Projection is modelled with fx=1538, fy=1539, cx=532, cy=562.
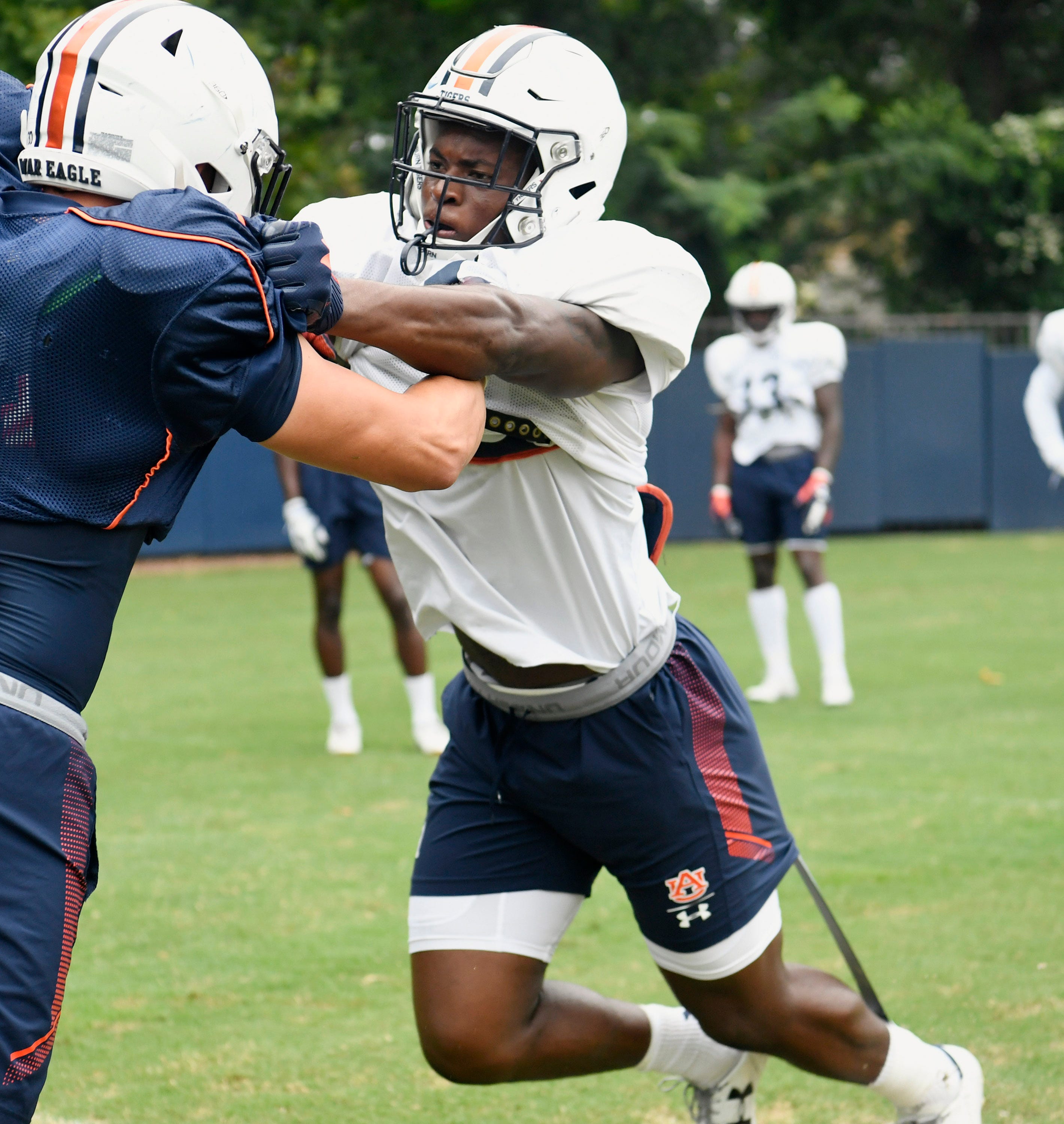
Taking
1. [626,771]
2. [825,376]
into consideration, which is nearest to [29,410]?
[626,771]

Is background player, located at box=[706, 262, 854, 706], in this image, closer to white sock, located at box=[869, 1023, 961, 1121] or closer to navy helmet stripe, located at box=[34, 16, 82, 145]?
white sock, located at box=[869, 1023, 961, 1121]

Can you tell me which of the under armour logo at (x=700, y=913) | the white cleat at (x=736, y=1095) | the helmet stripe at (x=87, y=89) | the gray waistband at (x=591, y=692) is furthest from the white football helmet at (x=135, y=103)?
the white cleat at (x=736, y=1095)

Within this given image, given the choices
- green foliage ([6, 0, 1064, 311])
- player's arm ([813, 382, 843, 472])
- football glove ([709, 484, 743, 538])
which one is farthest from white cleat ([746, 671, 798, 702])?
green foliage ([6, 0, 1064, 311])

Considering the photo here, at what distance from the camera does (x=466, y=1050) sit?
114 inches

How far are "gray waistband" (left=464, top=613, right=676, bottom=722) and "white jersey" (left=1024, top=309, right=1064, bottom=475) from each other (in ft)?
17.6

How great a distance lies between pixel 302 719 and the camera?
8.16m

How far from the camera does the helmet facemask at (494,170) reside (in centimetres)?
266

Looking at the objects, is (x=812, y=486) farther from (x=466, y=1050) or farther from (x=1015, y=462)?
(x=1015, y=462)

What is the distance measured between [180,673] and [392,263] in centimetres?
733

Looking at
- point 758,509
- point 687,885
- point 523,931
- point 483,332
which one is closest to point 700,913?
point 687,885

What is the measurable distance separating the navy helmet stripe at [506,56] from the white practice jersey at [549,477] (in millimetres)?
280

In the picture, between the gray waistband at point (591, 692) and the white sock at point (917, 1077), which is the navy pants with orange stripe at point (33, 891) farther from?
the white sock at point (917, 1077)

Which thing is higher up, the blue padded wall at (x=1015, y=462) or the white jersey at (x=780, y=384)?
the white jersey at (x=780, y=384)

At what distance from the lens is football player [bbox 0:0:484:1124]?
6.54 ft
